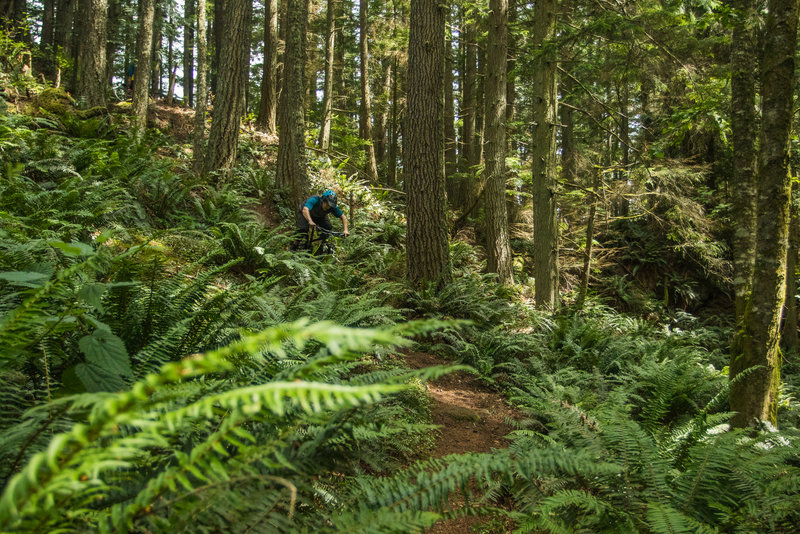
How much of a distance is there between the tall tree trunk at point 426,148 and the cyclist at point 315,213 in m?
1.68

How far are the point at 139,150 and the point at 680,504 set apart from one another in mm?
10124

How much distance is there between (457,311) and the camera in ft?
25.4

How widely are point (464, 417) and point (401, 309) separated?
4.67 ft

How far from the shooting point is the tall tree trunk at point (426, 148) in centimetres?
787

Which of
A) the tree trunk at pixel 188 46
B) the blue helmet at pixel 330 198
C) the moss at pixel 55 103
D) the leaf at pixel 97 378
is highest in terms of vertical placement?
the tree trunk at pixel 188 46

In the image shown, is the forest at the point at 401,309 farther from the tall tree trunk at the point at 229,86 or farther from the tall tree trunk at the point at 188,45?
the tall tree trunk at the point at 188,45

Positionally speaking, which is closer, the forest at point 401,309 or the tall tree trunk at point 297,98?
the forest at point 401,309

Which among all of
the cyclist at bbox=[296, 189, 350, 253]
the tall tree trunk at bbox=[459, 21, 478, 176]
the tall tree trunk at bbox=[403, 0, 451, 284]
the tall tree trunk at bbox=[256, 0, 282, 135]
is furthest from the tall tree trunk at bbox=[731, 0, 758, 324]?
the tall tree trunk at bbox=[256, 0, 282, 135]

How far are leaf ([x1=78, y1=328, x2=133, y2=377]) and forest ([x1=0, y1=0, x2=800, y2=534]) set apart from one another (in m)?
0.01

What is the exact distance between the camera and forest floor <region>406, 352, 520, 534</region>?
9.95ft

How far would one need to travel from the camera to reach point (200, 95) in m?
10.9

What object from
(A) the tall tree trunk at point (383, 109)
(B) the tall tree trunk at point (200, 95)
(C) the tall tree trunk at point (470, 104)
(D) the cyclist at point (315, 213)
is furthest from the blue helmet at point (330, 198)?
(A) the tall tree trunk at point (383, 109)

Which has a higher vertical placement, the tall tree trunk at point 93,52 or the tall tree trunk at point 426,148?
the tall tree trunk at point 93,52

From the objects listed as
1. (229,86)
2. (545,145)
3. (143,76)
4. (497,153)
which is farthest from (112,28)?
(545,145)
